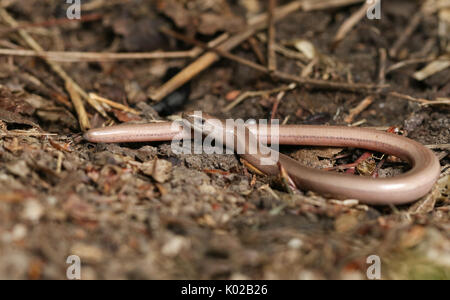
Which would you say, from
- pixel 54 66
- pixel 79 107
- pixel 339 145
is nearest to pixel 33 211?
pixel 79 107

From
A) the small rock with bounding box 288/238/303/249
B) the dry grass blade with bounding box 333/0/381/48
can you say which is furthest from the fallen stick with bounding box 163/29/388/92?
the small rock with bounding box 288/238/303/249

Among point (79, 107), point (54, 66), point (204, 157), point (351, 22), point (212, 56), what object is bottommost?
point (204, 157)

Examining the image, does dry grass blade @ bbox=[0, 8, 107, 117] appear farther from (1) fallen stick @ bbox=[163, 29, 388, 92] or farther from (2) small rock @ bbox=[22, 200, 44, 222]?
(2) small rock @ bbox=[22, 200, 44, 222]

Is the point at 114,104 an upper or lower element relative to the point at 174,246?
upper

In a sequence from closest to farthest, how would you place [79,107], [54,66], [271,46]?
1. [79,107]
2. [54,66]
3. [271,46]

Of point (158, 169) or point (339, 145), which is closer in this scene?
point (158, 169)

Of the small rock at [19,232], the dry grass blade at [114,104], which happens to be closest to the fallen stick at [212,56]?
the dry grass blade at [114,104]

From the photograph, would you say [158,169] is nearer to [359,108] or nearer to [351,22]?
[359,108]
